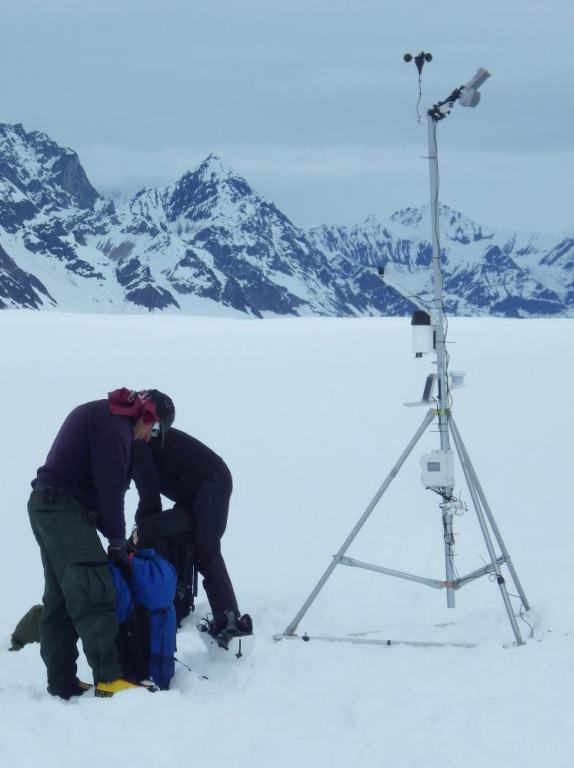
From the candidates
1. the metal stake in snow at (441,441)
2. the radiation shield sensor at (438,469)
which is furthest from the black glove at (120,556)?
the radiation shield sensor at (438,469)

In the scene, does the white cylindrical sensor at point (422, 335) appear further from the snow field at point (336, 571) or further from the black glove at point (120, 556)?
the black glove at point (120, 556)

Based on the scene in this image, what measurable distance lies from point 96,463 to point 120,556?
1.99ft

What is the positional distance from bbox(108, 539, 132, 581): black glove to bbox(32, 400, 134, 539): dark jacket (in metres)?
0.06

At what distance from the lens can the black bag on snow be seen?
691 centimetres

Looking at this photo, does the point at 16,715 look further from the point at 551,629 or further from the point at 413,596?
the point at 413,596

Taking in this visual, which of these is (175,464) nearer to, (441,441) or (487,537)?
(441,441)

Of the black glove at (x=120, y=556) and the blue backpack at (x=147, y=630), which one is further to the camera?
the blue backpack at (x=147, y=630)

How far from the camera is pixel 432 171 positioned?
23.2 feet

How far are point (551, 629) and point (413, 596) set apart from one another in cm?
191

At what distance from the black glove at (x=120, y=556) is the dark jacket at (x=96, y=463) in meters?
0.06

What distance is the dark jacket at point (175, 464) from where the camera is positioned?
6.92m

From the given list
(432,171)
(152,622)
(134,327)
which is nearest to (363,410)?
(432,171)

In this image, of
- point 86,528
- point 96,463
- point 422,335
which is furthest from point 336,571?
point 96,463

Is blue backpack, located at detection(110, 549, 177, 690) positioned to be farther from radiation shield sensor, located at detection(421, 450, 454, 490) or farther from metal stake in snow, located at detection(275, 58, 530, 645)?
radiation shield sensor, located at detection(421, 450, 454, 490)
